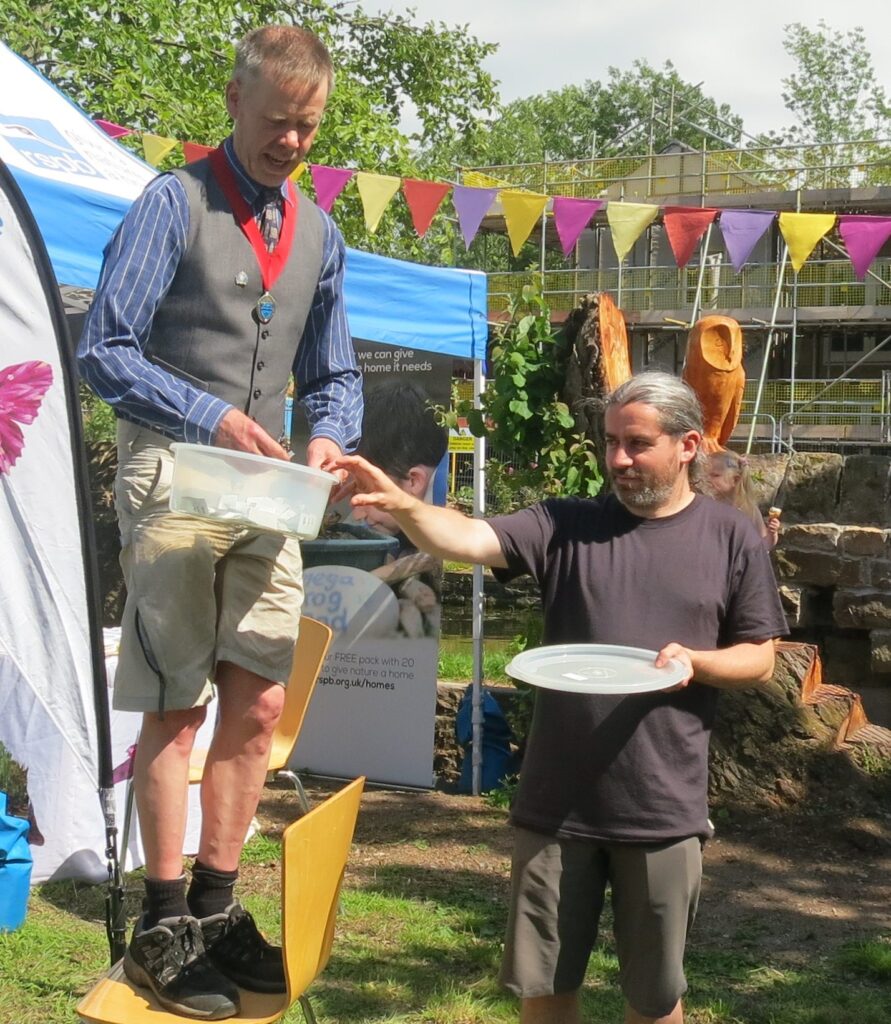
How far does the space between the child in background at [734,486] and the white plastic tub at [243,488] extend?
2.51m

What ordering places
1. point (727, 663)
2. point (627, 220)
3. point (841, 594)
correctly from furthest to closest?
point (627, 220), point (841, 594), point (727, 663)

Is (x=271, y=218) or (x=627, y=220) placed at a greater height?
(x=627, y=220)

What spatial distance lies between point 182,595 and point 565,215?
540cm

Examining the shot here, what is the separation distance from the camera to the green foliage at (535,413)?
5.41 metres

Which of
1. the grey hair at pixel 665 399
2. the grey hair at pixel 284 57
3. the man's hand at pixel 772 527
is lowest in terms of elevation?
the man's hand at pixel 772 527

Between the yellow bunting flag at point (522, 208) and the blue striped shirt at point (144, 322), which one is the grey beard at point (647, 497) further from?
the yellow bunting flag at point (522, 208)

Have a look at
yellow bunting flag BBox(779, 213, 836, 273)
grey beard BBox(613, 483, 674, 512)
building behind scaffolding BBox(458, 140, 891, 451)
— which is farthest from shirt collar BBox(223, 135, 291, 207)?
building behind scaffolding BBox(458, 140, 891, 451)

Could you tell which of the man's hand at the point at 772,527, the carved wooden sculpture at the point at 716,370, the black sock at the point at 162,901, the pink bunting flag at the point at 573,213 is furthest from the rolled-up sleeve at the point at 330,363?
the pink bunting flag at the point at 573,213

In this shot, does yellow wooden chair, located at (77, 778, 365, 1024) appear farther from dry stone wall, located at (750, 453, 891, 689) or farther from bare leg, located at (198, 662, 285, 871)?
dry stone wall, located at (750, 453, 891, 689)

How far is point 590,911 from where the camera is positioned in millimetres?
2436

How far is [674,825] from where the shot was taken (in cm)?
235

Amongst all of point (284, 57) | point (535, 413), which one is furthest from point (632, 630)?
point (535, 413)

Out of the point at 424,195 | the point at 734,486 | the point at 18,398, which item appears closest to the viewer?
the point at 18,398

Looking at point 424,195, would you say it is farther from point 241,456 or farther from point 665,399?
point 241,456
